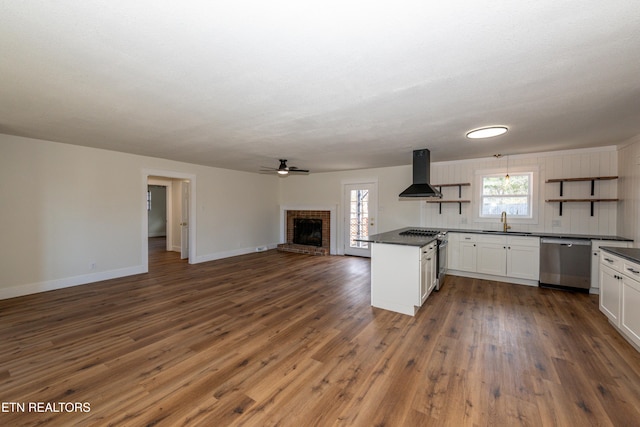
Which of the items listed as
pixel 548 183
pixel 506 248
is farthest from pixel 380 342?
pixel 548 183

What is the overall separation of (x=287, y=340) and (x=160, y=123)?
2.95m

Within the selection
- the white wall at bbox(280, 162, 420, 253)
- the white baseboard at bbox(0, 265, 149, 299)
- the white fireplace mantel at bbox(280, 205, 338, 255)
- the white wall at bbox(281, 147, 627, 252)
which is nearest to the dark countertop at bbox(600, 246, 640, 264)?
the white wall at bbox(281, 147, 627, 252)

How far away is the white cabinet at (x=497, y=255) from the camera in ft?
14.8

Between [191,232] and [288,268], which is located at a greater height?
[191,232]

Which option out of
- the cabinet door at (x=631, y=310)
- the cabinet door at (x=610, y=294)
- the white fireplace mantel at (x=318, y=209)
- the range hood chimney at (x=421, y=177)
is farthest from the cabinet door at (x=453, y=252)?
the white fireplace mantel at (x=318, y=209)

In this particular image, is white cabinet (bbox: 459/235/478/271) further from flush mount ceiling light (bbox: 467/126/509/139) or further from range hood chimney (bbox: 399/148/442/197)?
flush mount ceiling light (bbox: 467/126/509/139)

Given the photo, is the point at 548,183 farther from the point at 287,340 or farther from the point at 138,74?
the point at 138,74

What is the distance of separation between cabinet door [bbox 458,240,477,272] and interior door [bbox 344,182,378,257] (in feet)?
7.43

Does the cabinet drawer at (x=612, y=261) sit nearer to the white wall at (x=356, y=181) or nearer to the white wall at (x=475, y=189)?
the white wall at (x=475, y=189)

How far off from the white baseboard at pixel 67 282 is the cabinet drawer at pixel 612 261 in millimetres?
7336

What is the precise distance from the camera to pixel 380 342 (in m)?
2.68

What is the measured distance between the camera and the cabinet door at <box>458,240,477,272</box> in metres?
4.96

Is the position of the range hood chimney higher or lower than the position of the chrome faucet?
higher
